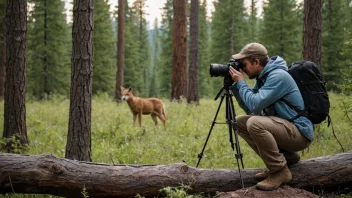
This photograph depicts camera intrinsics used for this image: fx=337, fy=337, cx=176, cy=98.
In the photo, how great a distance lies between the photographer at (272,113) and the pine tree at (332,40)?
24.4m

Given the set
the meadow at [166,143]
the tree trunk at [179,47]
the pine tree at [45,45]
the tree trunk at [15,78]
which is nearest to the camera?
the meadow at [166,143]

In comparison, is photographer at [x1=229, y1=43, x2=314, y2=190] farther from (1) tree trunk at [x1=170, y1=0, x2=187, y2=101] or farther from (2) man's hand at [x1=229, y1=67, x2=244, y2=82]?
(1) tree trunk at [x1=170, y1=0, x2=187, y2=101]

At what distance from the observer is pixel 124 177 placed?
188 inches

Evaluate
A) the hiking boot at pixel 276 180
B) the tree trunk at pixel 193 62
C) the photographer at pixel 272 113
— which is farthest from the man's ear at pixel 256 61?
the tree trunk at pixel 193 62

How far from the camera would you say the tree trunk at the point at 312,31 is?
27.3 feet

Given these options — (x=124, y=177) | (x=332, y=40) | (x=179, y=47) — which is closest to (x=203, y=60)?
(x=332, y=40)

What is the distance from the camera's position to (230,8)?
134ft

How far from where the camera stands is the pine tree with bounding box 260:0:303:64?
108 ft

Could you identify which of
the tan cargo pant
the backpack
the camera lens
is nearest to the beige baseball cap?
the camera lens

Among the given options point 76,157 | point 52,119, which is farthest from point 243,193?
point 52,119

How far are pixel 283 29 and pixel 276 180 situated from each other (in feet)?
102

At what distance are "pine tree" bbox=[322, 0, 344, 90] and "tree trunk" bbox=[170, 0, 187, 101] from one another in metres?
14.8

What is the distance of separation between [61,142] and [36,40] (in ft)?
63.4

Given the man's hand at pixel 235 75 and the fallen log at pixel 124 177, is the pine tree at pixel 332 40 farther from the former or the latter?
the man's hand at pixel 235 75
